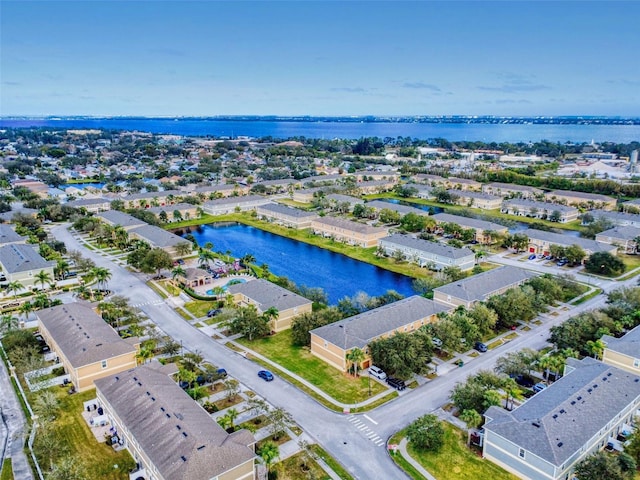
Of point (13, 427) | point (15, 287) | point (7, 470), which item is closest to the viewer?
point (7, 470)

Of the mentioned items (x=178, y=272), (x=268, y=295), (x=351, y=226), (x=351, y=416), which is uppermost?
(x=351, y=226)

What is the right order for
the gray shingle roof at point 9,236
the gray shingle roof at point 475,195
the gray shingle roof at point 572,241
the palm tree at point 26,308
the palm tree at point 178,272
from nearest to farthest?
the palm tree at point 26,308 → the palm tree at point 178,272 → the gray shingle roof at point 572,241 → the gray shingle roof at point 9,236 → the gray shingle roof at point 475,195

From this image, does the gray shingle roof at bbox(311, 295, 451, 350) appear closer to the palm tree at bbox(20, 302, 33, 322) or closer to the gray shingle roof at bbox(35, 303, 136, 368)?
the gray shingle roof at bbox(35, 303, 136, 368)

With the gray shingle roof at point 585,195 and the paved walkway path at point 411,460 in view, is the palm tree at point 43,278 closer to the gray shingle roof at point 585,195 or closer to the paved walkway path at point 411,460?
the paved walkway path at point 411,460

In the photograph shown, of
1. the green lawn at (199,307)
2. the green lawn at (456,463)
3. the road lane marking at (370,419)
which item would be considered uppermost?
the green lawn at (199,307)

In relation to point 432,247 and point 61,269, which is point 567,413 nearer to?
point 432,247

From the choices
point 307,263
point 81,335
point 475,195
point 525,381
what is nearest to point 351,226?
point 307,263

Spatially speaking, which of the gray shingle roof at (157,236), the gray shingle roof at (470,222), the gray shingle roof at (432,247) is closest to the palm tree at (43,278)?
the gray shingle roof at (157,236)
